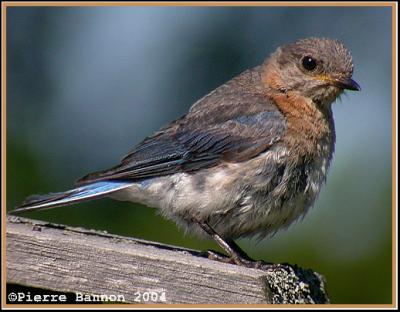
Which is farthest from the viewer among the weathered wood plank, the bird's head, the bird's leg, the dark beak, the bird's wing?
the bird's head

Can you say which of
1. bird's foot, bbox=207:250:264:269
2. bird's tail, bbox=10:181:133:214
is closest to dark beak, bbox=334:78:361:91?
bird's foot, bbox=207:250:264:269

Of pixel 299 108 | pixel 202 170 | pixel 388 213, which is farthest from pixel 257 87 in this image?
pixel 388 213

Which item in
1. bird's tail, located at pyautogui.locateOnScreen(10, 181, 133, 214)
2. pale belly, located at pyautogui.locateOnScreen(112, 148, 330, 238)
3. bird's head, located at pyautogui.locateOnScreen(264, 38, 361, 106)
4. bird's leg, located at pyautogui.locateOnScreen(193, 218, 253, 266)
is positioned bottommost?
bird's tail, located at pyautogui.locateOnScreen(10, 181, 133, 214)

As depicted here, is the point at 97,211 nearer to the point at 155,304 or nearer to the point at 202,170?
the point at 202,170

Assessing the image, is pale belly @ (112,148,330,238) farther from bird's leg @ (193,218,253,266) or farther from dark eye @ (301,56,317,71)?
dark eye @ (301,56,317,71)

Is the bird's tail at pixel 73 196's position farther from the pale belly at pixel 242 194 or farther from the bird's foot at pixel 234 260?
the bird's foot at pixel 234 260

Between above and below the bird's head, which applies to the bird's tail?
below

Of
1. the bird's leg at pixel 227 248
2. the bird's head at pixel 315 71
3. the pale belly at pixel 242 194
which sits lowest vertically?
the bird's leg at pixel 227 248

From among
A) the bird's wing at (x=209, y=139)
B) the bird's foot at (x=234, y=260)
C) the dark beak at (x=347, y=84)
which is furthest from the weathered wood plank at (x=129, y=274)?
the dark beak at (x=347, y=84)
